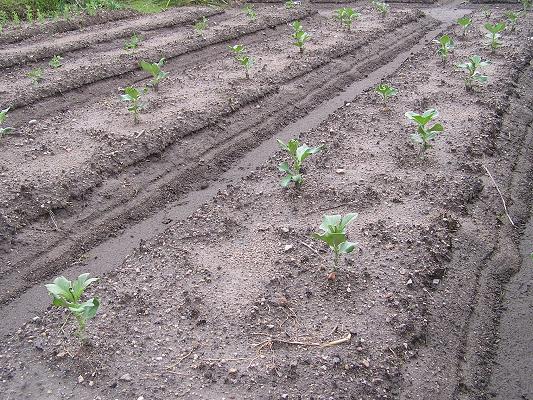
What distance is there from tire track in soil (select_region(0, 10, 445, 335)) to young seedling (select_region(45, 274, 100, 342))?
995mm

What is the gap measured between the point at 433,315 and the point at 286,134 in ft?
13.6

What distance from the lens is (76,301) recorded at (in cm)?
363

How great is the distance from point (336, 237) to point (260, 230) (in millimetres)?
1161

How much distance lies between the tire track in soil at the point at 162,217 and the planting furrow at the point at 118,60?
3.15 meters

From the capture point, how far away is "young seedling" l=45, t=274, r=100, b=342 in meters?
3.51

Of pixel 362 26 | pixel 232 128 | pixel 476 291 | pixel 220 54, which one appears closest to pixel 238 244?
A: pixel 476 291

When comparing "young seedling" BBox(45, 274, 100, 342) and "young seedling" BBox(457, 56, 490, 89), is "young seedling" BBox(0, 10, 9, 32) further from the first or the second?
"young seedling" BBox(45, 274, 100, 342)

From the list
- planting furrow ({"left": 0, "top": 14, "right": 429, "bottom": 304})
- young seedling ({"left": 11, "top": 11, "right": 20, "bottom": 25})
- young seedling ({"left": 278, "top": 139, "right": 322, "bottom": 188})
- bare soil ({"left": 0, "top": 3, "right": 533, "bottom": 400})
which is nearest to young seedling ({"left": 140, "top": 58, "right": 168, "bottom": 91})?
bare soil ({"left": 0, "top": 3, "right": 533, "bottom": 400})

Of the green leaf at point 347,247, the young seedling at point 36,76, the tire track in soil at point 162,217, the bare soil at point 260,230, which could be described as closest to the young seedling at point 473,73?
the bare soil at point 260,230

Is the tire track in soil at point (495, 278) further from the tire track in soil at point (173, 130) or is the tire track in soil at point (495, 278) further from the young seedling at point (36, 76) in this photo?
the young seedling at point (36, 76)

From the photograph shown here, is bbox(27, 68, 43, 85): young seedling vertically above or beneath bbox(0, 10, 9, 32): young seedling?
beneath

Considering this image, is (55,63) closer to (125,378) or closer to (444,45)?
(444,45)

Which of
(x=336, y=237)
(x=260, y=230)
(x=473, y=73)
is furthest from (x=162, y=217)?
(x=473, y=73)

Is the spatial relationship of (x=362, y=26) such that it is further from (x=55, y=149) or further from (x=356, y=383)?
(x=356, y=383)
